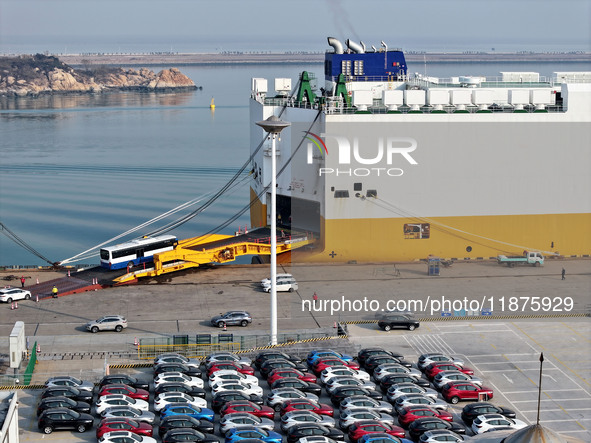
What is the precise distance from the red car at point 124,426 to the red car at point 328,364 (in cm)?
681

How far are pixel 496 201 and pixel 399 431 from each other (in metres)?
22.1

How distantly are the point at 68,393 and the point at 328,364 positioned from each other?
809cm

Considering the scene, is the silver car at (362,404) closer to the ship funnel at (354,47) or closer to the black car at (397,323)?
the black car at (397,323)

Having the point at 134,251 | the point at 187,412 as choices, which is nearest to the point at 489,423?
the point at 187,412

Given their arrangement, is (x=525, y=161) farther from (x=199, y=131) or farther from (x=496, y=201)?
(x=199, y=131)

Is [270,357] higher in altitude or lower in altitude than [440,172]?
lower

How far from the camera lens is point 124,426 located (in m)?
25.6

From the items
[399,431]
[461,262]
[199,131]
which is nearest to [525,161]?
[461,262]

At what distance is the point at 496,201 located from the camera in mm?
46000

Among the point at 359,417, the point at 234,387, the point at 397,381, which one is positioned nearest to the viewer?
the point at 359,417

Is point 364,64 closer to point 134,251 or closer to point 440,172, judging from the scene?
point 440,172

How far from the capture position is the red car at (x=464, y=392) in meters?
28.9

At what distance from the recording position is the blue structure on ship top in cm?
5338

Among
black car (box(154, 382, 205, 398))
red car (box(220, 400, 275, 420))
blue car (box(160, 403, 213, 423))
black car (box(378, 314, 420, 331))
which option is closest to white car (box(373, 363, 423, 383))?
red car (box(220, 400, 275, 420))
